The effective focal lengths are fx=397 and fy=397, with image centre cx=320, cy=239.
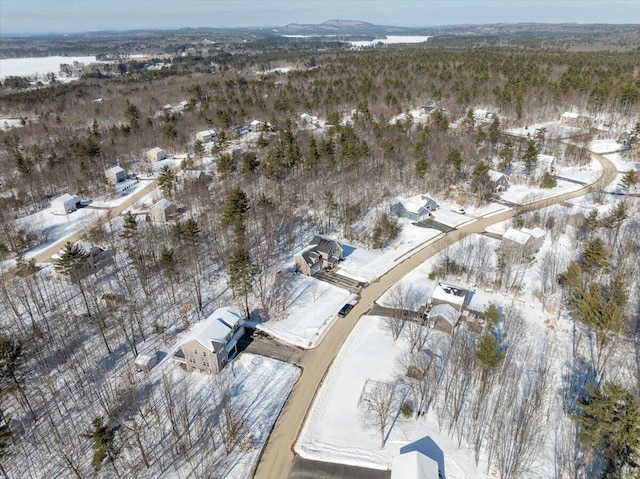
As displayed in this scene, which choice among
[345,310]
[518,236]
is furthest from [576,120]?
[345,310]

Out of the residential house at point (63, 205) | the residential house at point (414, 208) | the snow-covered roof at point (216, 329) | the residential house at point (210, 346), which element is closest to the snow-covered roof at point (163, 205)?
the residential house at point (63, 205)

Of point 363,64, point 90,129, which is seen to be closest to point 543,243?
point 90,129

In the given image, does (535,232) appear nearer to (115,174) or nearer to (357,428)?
(357,428)

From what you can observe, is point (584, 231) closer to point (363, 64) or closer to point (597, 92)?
point (597, 92)

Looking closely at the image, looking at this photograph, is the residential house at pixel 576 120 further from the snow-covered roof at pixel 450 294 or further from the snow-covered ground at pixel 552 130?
the snow-covered roof at pixel 450 294

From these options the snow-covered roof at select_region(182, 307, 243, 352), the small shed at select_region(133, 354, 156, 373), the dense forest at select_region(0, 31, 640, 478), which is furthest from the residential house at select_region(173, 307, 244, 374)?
the dense forest at select_region(0, 31, 640, 478)

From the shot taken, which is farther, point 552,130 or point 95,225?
point 552,130

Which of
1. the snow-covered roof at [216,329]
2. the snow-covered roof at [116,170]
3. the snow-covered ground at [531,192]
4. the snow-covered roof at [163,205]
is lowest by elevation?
the snow-covered ground at [531,192]
